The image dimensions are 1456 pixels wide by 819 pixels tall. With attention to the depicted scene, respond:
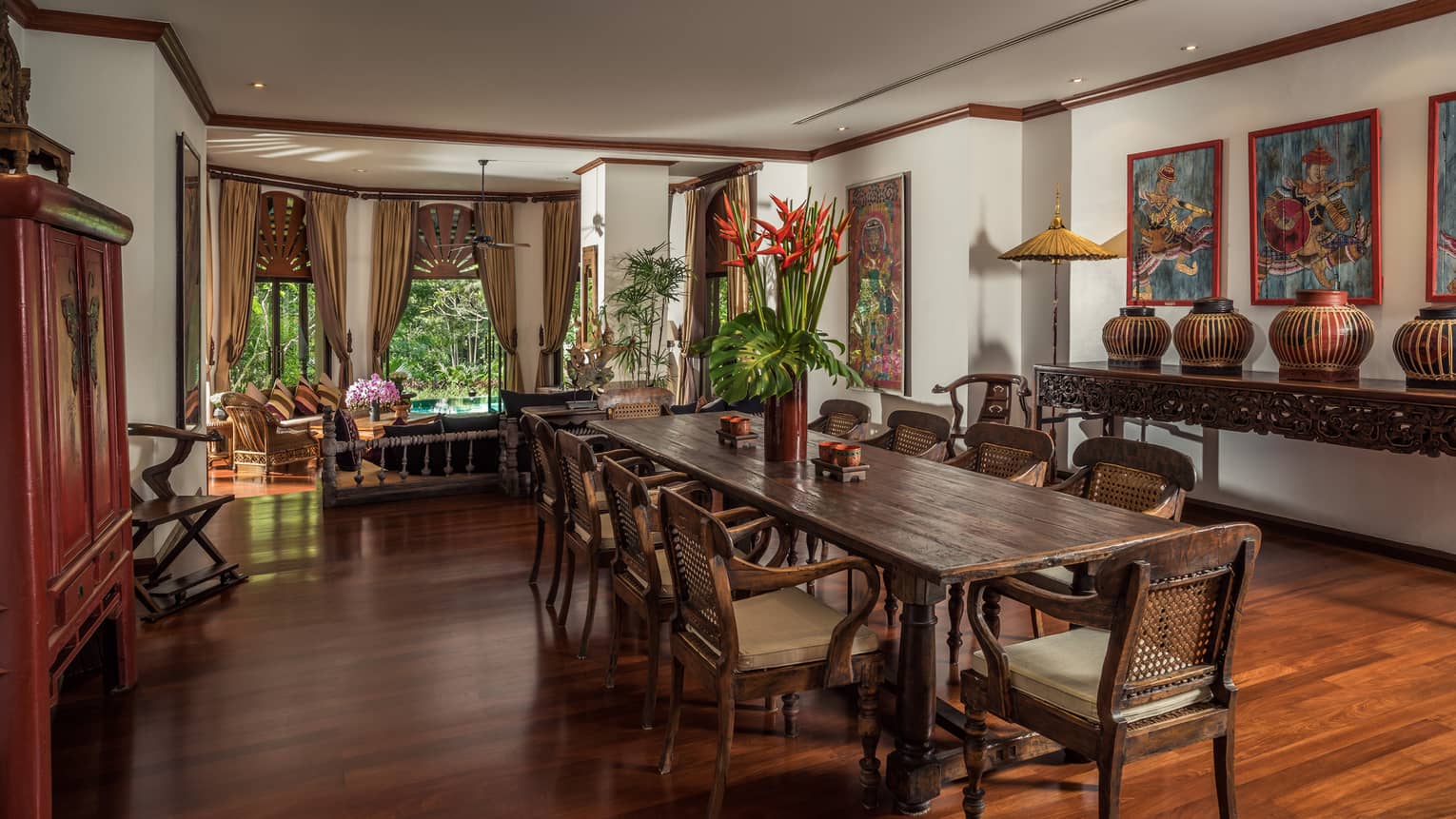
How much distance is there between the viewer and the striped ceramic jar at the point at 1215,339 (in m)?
5.34

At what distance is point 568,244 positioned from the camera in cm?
1245

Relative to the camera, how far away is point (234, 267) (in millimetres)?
10477

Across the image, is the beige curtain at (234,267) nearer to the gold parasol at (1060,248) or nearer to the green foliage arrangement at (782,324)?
the gold parasol at (1060,248)

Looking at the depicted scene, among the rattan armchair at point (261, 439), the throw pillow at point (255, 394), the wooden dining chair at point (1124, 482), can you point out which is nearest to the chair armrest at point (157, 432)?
the wooden dining chair at point (1124, 482)

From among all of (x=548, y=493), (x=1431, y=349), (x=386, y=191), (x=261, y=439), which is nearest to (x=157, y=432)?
(x=548, y=493)

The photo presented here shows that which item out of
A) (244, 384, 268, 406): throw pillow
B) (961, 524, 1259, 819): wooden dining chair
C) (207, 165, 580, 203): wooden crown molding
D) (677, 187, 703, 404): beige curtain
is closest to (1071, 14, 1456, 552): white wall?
(961, 524, 1259, 819): wooden dining chair

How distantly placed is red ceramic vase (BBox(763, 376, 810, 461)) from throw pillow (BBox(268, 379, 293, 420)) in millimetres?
7703

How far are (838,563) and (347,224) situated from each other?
35.5 feet

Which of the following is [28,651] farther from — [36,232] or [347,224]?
[347,224]

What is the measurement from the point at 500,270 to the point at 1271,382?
32.0 feet

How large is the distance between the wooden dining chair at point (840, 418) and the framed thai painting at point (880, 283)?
294 cm

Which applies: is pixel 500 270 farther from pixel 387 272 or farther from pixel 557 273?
pixel 387 272

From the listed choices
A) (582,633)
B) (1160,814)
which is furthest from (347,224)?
(1160,814)

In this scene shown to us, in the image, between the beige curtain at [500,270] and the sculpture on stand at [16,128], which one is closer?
the sculpture on stand at [16,128]
